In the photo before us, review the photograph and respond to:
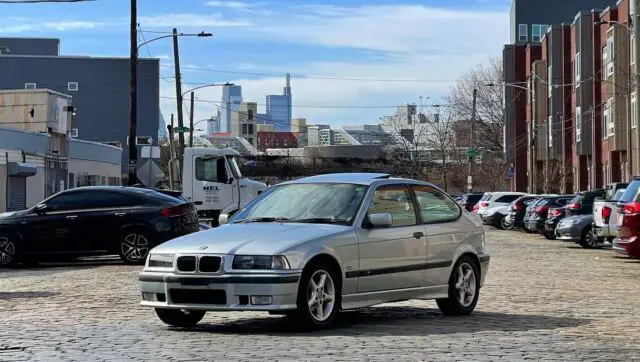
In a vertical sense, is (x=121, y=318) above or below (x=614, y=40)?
below

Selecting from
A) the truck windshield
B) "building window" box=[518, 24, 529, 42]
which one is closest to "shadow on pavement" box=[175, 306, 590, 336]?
the truck windshield

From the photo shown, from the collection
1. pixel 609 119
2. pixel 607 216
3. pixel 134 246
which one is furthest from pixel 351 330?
pixel 609 119

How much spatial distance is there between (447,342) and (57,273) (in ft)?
38.3

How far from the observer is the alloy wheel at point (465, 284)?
1240cm

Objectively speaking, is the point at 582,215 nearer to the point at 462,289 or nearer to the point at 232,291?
the point at 462,289

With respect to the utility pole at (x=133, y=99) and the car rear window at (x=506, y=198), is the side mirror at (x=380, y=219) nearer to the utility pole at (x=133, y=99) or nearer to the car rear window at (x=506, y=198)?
the utility pole at (x=133, y=99)

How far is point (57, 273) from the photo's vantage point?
65.4 feet

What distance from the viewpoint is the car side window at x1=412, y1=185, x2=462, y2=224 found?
12.3m

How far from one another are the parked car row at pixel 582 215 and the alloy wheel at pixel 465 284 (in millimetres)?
7912

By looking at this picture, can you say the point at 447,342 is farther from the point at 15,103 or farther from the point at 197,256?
the point at 15,103

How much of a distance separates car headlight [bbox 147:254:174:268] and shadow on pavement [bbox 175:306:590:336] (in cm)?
78

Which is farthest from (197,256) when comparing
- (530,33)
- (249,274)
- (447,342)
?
(530,33)

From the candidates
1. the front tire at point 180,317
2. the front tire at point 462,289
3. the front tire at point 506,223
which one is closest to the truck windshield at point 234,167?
the front tire at point 506,223

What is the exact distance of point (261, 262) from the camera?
10.2 metres
